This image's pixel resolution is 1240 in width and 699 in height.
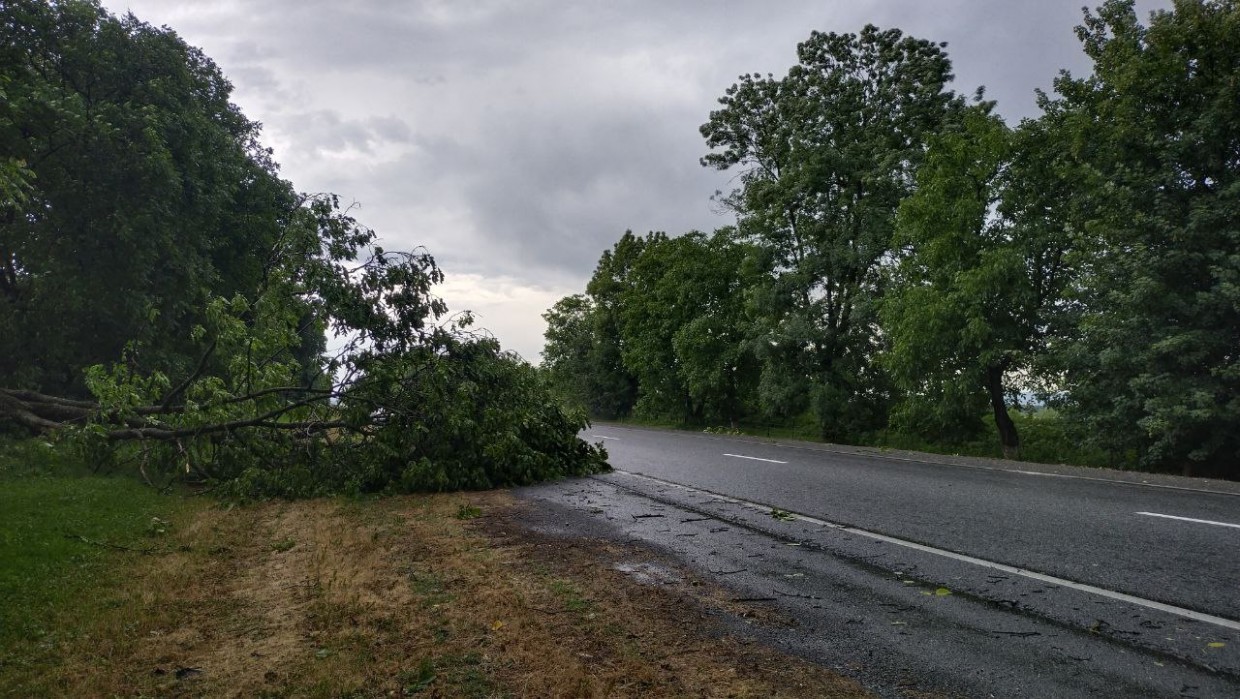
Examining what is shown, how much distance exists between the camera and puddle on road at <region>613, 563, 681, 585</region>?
5297mm

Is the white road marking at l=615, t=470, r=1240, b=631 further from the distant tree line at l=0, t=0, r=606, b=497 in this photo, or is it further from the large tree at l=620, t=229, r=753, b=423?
the large tree at l=620, t=229, r=753, b=423

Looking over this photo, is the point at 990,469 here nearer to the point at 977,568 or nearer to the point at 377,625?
the point at 977,568

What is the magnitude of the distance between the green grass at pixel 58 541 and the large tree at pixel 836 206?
1933 cm

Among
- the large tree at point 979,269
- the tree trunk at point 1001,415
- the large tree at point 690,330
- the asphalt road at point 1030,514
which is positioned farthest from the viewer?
the large tree at point 690,330

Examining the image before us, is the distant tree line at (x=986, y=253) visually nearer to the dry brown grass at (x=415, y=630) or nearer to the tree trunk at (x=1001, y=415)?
the tree trunk at (x=1001, y=415)

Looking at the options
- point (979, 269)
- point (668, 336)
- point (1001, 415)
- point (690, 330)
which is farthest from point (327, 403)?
point (668, 336)

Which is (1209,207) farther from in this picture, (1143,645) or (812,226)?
(1143,645)

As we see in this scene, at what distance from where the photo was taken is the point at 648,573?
18.2 ft

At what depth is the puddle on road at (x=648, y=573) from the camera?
5.30m

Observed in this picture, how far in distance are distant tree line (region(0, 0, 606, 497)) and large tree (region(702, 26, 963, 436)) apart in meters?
13.6

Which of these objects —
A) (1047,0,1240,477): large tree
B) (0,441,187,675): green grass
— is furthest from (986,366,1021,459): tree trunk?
(0,441,187,675): green grass

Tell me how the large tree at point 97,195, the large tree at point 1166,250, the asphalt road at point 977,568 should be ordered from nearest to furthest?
the asphalt road at point 977,568 → the large tree at point 1166,250 → the large tree at point 97,195

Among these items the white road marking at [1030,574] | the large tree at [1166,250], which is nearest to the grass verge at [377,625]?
the white road marking at [1030,574]

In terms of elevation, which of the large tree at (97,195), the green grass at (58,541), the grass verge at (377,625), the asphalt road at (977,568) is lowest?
the green grass at (58,541)
